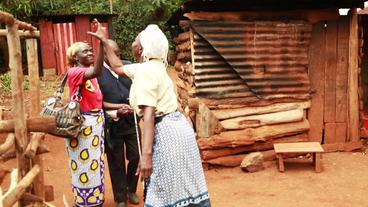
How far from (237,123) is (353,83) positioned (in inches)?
78.8

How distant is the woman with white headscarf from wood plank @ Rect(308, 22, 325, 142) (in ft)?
14.5

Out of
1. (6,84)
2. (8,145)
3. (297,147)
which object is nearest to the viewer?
(8,145)

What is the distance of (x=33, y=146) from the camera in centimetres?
363

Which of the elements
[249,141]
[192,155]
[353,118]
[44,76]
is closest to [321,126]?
[353,118]

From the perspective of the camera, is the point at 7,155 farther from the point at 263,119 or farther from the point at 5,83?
the point at 5,83

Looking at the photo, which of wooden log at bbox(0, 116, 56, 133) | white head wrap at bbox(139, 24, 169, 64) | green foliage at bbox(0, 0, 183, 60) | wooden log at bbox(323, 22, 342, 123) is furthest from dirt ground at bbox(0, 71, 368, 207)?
green foliage at bbox(0, 0, 183, 60)

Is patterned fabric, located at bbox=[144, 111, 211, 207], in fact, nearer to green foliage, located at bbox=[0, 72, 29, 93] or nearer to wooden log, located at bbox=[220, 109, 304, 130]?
wooden log, located at bbox=[220, 109, 304, 130]

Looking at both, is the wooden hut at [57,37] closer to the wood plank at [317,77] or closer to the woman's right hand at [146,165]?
the wood plank at [317,77]

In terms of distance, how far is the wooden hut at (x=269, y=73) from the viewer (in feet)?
22.2

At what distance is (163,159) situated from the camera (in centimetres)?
321

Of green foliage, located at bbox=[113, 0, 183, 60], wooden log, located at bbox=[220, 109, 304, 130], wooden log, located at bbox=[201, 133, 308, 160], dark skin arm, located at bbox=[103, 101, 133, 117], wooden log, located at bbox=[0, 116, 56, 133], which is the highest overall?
green foliage, located at bbox=[113, 0, 183, 60]

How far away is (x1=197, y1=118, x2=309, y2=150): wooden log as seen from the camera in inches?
266

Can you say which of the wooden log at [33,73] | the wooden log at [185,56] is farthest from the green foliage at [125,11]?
the wooden log at [33,73]

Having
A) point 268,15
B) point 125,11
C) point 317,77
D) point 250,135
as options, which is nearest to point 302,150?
point 250,135
